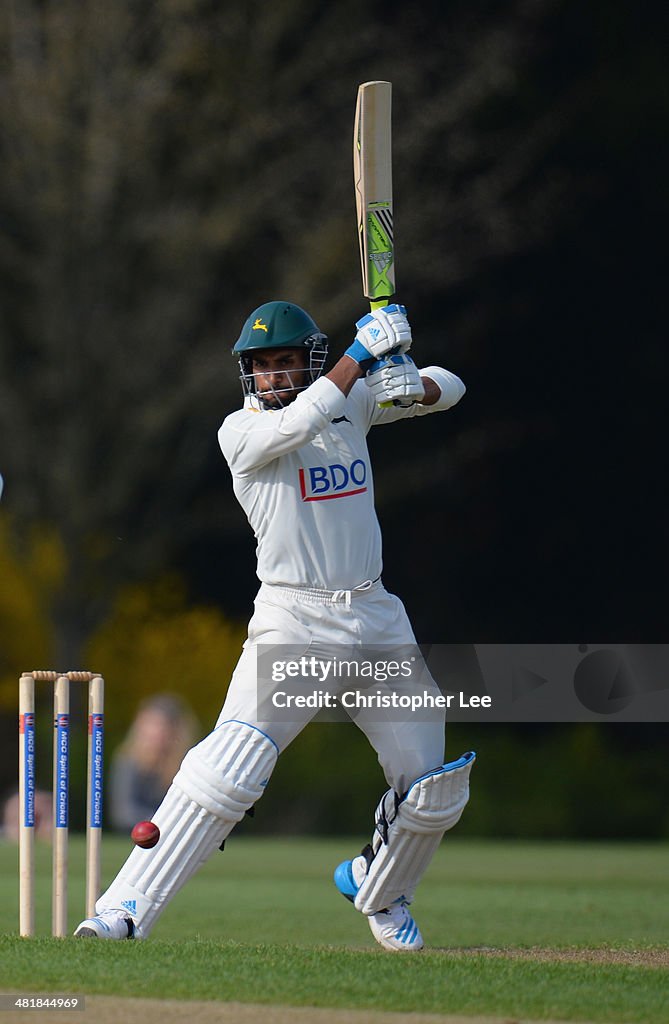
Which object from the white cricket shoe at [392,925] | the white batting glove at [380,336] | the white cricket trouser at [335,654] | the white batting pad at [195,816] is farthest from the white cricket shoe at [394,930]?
the white batting glove at [380,336]

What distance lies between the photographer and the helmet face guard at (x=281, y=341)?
5.41 meters

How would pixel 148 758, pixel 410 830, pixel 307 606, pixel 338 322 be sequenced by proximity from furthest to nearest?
pixel 338 322 → pixel 148 758 → pixel 410 830 → pixel 307 606

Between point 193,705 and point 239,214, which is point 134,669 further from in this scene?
point 239,214

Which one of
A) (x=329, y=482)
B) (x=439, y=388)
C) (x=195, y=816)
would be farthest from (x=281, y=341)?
(x=195, y=816)

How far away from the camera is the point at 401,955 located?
4965 mm

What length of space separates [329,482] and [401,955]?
138 centimetres

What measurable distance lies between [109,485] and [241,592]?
6.45ft

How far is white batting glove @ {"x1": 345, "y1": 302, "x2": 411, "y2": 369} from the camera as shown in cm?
518

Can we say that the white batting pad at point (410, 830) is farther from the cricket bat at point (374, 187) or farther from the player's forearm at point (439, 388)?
the cricket bat at point (374, 187)

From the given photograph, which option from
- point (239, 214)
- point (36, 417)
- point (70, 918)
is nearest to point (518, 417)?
point (239, 214)

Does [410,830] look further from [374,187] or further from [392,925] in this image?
[374,187]

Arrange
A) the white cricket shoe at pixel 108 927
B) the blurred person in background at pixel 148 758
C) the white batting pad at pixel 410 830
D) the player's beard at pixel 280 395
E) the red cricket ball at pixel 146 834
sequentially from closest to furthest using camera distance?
the white cricket shoe at pixel 108 927, the red cricket ball at pixel 146 834, the white batting pad at pixel 410 830, the player's beard at pixel 280 395, the blurred person in background at pixel 148 758

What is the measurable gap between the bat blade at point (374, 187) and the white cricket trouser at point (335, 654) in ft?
3.11

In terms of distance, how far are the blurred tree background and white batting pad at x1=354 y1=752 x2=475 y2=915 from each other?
29.2ft
